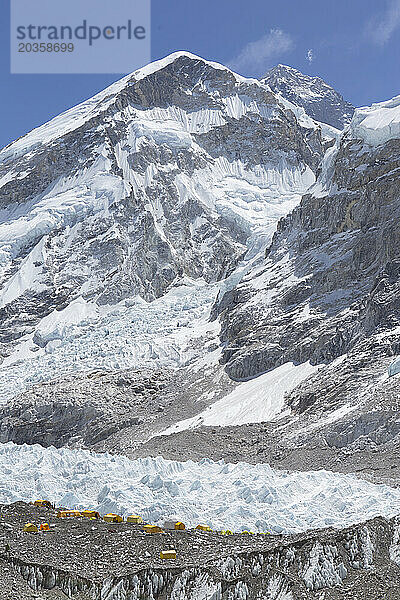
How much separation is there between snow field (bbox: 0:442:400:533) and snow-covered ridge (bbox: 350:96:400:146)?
58018 mm

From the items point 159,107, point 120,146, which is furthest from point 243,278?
point 159,107

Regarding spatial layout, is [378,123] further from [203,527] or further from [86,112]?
[86,112]

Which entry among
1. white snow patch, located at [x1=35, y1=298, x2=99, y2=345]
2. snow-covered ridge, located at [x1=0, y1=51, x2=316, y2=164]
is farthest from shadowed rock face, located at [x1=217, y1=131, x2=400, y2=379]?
snow-covered ridge, located at [x1=0, y1=51, x2=316, y2=164]

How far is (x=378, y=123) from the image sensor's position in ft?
278

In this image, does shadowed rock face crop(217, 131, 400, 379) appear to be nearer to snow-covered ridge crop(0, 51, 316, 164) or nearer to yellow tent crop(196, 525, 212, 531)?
yellow tent crop(196, 525, 212, 531)

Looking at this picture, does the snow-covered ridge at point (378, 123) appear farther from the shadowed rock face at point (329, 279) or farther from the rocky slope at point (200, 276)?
the shadowed rock face at point (329, 279)

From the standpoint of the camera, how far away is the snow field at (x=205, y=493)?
77.2 feet

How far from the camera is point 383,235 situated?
7056cm

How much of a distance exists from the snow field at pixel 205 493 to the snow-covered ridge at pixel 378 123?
2284 inches

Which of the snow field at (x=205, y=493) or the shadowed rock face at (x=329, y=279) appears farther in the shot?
the shadowed rock face at (x=329, y=279)

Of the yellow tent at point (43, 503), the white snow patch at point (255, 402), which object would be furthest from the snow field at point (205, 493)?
the white snow patch at point (255, 402)

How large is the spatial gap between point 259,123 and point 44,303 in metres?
70.7

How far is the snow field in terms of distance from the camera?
23531 mm

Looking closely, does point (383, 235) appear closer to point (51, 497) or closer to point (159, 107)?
point (51, 497)
